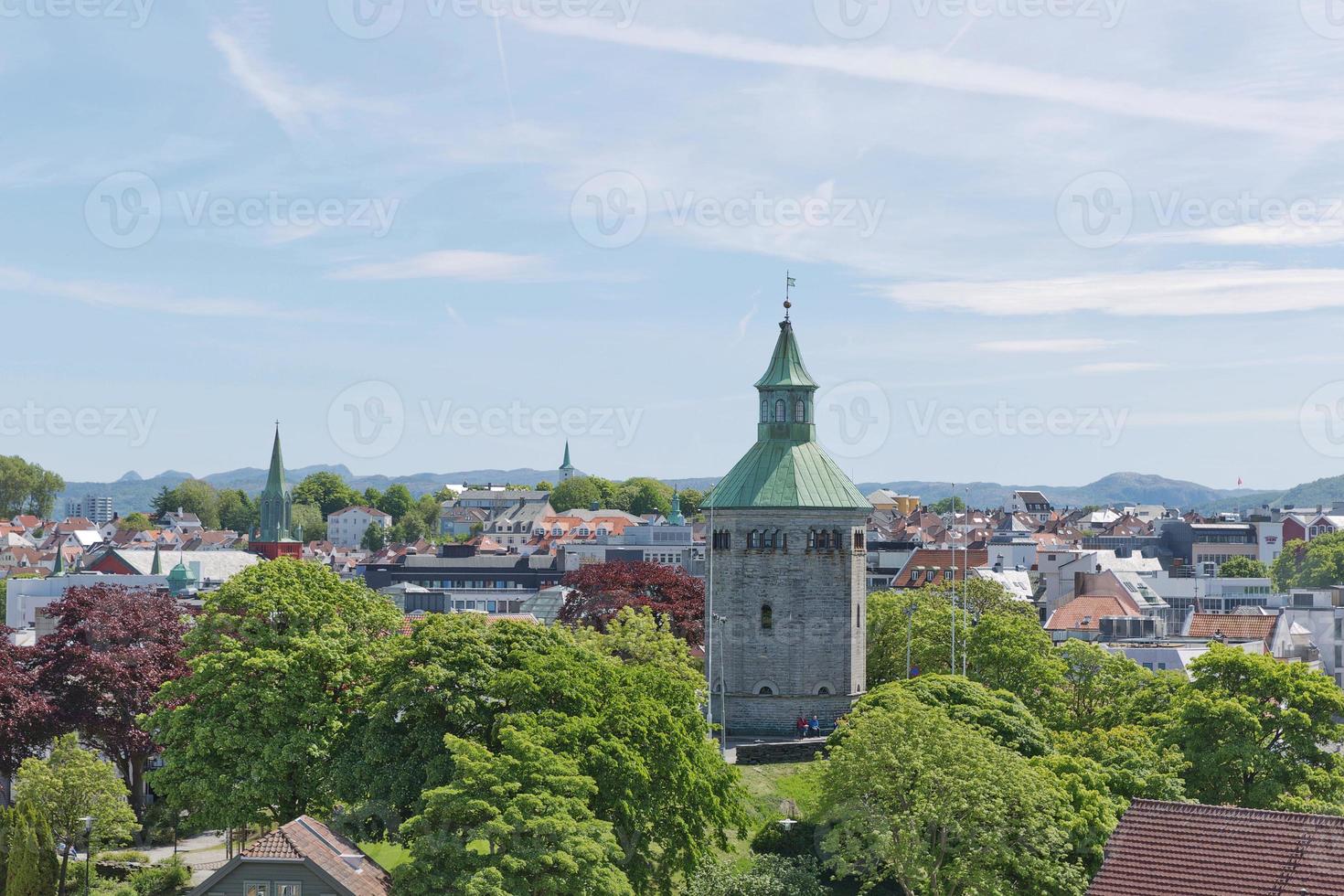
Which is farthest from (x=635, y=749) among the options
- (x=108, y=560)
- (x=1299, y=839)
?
(x=108, y=560)

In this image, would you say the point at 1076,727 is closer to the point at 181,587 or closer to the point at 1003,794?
the point at 1003,794

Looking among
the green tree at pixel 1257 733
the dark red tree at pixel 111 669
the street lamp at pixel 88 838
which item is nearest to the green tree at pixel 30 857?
the street lamp at pixel 88 838

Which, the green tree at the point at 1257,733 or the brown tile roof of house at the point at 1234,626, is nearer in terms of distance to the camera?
the green tree at the point at 1257,733

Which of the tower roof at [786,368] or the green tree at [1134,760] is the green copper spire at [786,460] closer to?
the tower roof at [786,368]

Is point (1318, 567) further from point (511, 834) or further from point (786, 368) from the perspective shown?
point (511, 834)

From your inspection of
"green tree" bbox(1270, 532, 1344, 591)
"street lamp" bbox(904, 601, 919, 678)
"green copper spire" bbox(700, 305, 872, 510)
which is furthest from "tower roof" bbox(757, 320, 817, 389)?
"green tree" bbox(1270, 532, 1344, 591)

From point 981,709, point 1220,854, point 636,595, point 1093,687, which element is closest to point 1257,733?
point 981,709
